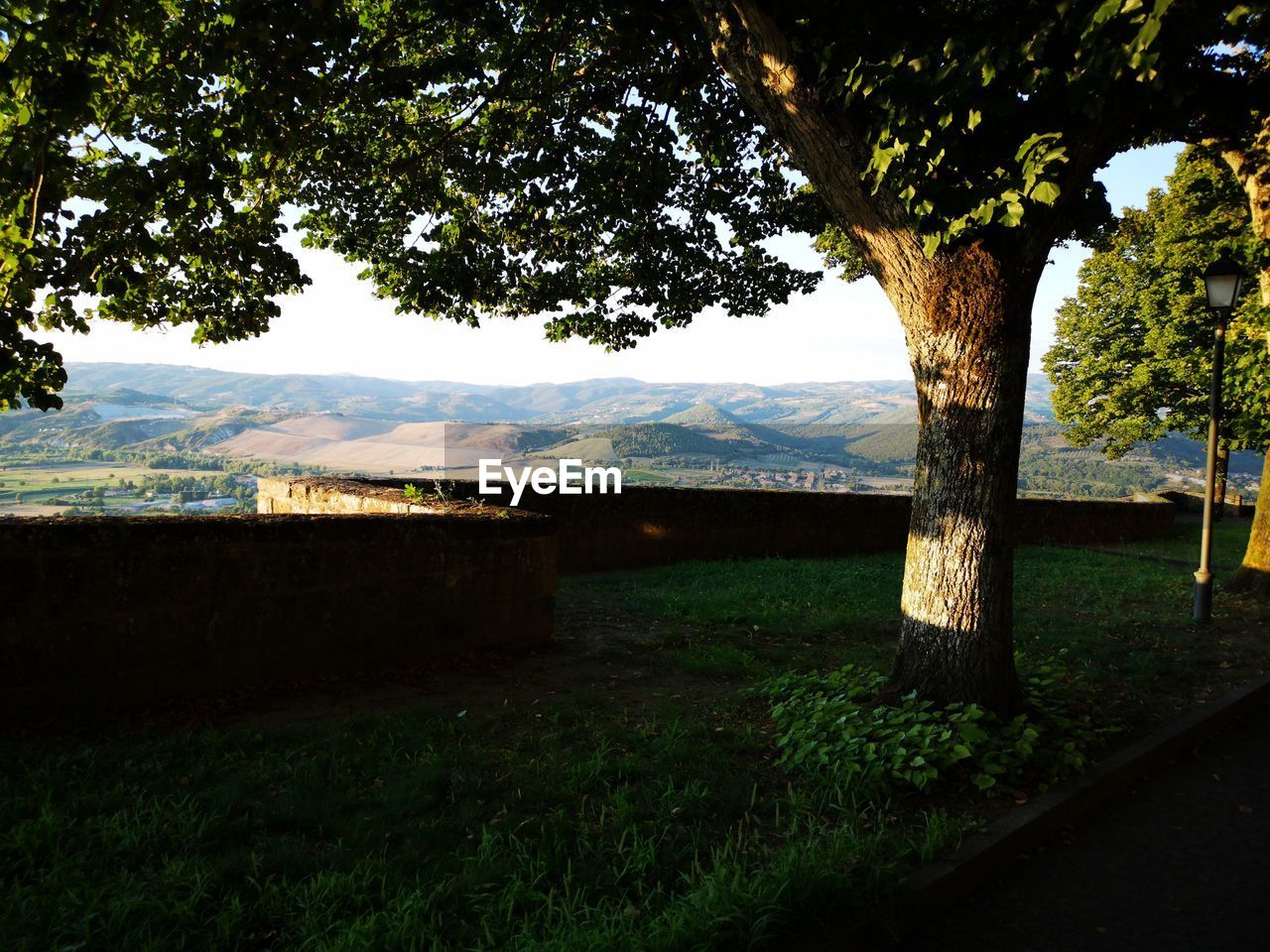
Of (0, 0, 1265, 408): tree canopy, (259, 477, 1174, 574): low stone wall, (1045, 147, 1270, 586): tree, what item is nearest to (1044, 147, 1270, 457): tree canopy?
(1045, 147, 1270, 586): tree

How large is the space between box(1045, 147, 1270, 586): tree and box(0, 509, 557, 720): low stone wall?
1757 cm

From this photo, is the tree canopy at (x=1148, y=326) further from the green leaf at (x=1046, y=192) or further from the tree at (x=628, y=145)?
the green leaf at (x=1046, y=192)

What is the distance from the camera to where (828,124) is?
4.65 metres

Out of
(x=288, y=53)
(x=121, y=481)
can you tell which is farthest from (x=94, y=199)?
(x=121, y=481)

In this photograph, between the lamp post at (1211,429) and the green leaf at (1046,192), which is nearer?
the green leaf at (1046,192)

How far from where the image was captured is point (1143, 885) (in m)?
3.51

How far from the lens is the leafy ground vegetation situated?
286 cm

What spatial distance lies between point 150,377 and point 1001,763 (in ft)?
412

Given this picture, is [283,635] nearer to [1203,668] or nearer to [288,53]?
[288,53]

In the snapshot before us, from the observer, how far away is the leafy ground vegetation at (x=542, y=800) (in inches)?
112

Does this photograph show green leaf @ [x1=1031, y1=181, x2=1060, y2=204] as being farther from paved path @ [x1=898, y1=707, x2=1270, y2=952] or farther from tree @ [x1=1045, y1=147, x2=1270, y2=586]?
tree @ [x1=1045, y1=147, x2=1270, y2=586]
